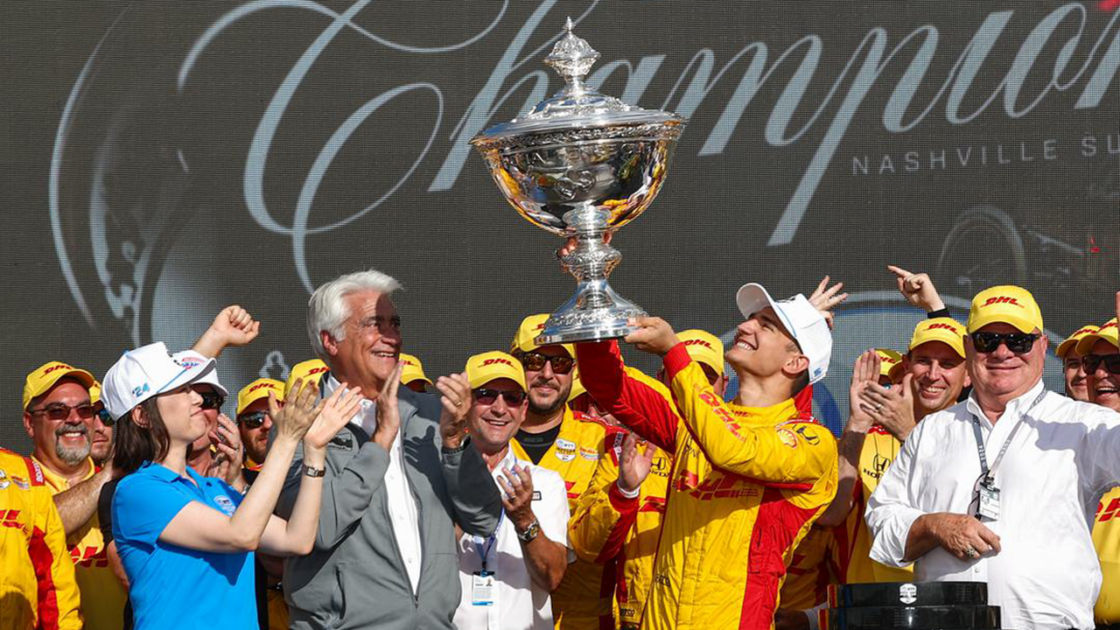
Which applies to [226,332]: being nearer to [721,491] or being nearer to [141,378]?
[141,378]

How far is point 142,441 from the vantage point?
358cm

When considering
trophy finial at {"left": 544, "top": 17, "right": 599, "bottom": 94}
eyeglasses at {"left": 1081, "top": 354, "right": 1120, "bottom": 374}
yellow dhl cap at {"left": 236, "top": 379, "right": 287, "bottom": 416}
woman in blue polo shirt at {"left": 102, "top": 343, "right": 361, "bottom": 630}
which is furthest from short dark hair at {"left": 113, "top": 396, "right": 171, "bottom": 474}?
eyeglasses at {"left": 1081, "top": 354, "right": 1120, "bottom": 374}

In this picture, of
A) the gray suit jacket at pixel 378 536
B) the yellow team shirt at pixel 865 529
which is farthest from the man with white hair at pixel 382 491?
the yellow team shirt at pixel 865 529

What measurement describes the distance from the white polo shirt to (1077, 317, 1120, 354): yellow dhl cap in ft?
6.15

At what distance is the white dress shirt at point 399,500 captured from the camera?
3730 millimetres

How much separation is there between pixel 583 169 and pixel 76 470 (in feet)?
8.35

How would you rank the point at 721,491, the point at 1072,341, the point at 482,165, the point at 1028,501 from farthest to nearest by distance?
1. the point at 482,165
2. the point at 1072,341
3. the point at 721,491
4. the point at 1028,501

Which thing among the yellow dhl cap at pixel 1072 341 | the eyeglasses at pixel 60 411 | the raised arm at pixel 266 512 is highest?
the yellow dhl cap at pixel 1072 341

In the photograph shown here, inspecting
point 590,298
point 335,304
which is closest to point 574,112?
point 590,298

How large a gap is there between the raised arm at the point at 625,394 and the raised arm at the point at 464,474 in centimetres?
36

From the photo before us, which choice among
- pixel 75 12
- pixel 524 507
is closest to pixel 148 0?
pixel 75 12

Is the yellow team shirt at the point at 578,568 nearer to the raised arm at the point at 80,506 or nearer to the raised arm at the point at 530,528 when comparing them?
the raised arm at the point at 530,528

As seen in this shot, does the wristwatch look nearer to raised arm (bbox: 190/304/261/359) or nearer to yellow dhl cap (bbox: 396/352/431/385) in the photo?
raised arm (bbox: 190/304/261/359)

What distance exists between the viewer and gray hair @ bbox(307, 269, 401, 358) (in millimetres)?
3863
